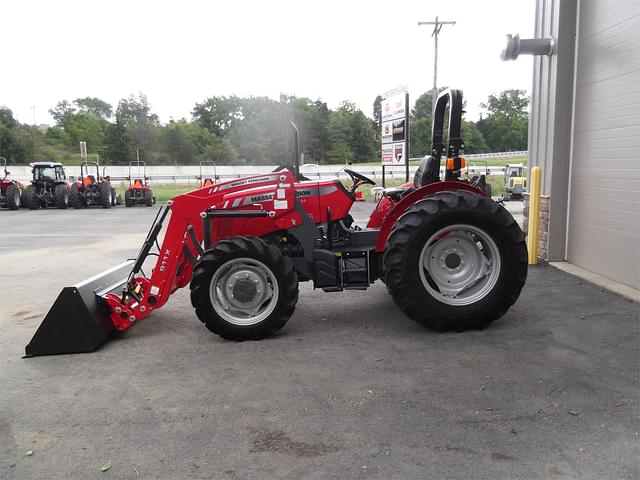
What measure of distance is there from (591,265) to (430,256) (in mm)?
3488

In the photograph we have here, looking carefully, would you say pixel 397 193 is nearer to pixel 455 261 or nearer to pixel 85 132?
pixel 455 261

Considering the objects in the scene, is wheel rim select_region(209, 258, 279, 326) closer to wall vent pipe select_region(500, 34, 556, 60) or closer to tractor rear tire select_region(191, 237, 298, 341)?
tractor rear tire select_region(191, 237, 298, 341)

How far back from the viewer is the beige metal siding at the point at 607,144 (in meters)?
6.30

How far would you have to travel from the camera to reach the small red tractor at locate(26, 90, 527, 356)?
4.56 metres

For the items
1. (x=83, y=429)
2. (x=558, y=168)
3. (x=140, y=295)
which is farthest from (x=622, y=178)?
(x=83, y=429)

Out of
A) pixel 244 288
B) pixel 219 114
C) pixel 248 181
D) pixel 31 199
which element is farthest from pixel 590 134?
pixel 219 114

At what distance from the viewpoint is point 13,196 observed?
21.4 m

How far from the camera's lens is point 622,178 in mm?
6500

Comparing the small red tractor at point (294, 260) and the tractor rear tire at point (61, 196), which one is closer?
the small red tractor at point (294, 260)

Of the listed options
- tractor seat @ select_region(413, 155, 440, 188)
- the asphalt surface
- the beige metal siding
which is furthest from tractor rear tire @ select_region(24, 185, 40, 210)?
the beige metal siding

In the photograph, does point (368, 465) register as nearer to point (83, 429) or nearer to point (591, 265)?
point (83, 429)

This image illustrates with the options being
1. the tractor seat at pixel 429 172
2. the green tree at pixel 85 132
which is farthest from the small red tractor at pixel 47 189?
the green tree at pixel 85 132

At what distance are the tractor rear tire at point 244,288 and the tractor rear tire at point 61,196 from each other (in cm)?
1958

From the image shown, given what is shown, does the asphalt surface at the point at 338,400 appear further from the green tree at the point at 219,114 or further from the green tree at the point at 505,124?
the green tree at the point at 505,124
